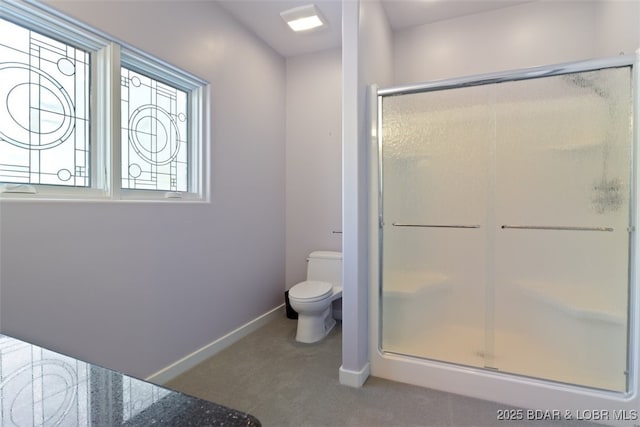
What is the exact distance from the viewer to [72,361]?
0.78 metres

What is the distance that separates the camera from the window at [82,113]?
1.44 meters

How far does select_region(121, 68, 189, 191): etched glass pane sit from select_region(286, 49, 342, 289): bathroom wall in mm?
1268

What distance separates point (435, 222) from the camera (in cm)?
217

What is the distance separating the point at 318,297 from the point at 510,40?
8.98 feet

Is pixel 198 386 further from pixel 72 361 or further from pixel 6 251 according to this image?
pixel 72 361

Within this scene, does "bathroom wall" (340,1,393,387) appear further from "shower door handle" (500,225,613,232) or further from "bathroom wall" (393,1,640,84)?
"bathroom wall" (393,1,640,84)

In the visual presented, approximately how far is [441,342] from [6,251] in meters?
2.43

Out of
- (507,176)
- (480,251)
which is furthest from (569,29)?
(480,251)

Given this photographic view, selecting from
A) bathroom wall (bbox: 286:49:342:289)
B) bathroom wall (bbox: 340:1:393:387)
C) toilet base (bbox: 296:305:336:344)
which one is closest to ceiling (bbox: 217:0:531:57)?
bathroom wall (bbox: 286:49:342:289)

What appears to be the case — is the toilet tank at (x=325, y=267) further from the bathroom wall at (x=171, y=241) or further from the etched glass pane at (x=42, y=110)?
the etched glass pane at (x=42, y=110)

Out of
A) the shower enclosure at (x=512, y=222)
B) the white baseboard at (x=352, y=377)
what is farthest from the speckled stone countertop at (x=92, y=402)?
the shower enclosure at (x=512, y=222)

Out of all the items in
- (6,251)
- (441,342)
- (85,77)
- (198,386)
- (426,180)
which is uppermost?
Result: (85,77)

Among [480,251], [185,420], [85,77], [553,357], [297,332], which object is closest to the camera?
[185,420]

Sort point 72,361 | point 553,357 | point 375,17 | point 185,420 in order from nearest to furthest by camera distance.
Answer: point 185,420, point 72,361, point 553,357, point 375,17
